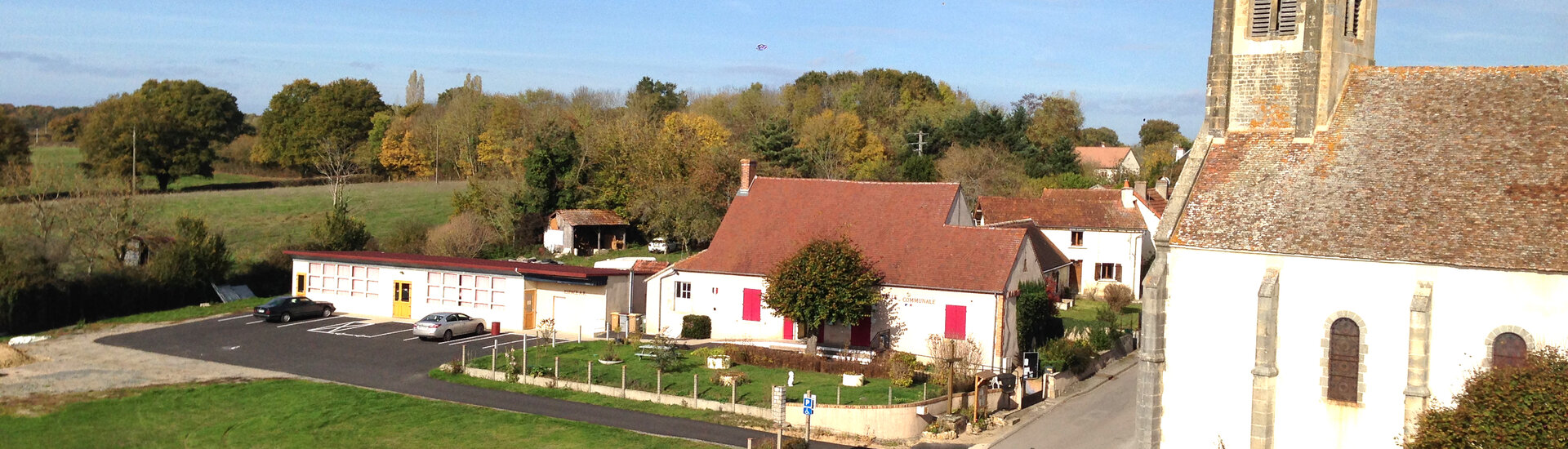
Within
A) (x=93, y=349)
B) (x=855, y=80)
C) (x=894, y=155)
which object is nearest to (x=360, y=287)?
(x=93, y=349)

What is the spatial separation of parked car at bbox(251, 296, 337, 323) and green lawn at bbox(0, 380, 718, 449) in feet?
31.8

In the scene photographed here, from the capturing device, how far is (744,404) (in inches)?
1030

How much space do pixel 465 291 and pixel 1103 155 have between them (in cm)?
6728

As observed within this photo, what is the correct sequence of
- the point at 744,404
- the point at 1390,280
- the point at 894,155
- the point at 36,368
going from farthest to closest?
the point at 894,155
the point at 36,368
the point at 744,404
the point at 1390,280

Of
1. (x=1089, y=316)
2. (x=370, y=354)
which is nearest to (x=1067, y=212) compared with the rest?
(x=1089, y=316)

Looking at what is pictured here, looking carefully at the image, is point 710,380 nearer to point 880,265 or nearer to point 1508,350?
point 880,265

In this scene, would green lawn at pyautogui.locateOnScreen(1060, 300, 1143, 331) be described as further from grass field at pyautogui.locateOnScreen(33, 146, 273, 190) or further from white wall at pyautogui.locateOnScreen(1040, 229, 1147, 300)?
grass field at pyautogui.locateOnScreen(33, 146, 273, 190)

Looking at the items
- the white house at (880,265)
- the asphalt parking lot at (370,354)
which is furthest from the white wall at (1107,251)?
the asphalt parking lot at (370,354)

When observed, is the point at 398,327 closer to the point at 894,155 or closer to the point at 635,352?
the point at 635,352

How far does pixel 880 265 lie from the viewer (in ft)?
108

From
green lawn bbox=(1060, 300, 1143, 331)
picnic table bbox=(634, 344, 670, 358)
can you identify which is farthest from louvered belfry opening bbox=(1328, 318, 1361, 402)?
picnic table bbox=(634, 344, 670, 358)

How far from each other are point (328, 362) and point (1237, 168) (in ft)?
77.2

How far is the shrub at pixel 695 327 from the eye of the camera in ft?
114

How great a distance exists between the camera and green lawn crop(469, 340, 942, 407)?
26547 millimetres
